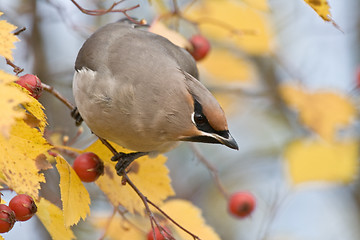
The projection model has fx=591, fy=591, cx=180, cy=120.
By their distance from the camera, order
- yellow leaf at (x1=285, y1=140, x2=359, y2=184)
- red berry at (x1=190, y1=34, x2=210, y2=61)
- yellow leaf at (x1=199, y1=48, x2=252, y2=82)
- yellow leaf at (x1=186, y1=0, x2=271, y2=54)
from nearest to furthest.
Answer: red berry at (x1=190, y1=34, x2=210, y2=61), yellow leaf at (x1=186, y1=0, x2=271, y2=54), yellow leaf at (x1=285, y1=140, x2=359, y2=184), yellow leaf at (x1=199, y1=48, x2=252, y2=82)

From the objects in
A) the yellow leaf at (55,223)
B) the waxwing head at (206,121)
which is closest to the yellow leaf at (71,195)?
the yellow leaf at (55,223)

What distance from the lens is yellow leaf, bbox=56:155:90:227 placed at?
2123 millimetres

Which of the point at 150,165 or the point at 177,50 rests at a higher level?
the point at 177,50

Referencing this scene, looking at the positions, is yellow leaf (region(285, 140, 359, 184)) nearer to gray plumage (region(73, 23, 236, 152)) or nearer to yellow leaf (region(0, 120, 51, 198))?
gray plumage (region(73, 23, 236, 152))

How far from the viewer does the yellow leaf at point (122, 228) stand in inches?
114

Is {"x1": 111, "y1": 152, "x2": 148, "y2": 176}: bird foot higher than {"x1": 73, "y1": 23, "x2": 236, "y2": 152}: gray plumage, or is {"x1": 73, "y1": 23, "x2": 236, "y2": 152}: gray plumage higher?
{"x1": 73, "y1": 23, "x2": 236, "y2": 152}: gray plumage

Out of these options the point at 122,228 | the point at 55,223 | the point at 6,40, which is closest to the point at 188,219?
the point at 122,228

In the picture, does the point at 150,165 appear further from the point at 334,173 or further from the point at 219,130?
the point at 334,173

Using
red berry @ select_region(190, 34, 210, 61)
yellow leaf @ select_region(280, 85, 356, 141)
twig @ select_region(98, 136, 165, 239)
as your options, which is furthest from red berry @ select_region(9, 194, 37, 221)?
yellow leaf @ select_region(280, 85, 356, 141)

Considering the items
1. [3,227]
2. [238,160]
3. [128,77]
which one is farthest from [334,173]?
[3,227]

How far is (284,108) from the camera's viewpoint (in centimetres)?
515

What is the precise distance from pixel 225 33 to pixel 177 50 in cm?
108

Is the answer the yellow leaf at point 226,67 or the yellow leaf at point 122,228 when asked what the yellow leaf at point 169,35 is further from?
the yellow leaf at point 226,67

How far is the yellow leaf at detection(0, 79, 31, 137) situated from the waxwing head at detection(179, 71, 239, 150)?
898 millimetres
